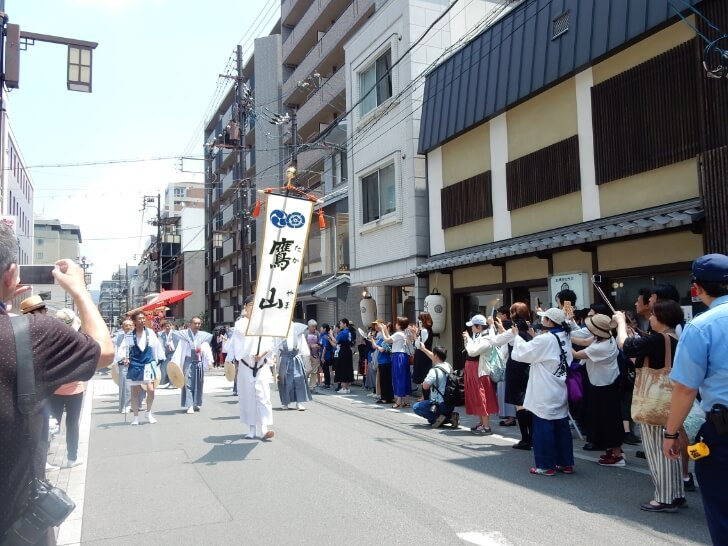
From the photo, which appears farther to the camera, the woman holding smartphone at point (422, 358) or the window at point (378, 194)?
the window at point (378, 194)

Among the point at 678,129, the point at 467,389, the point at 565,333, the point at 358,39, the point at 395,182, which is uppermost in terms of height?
the point at 358,39

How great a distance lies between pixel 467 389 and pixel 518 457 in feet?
6.77

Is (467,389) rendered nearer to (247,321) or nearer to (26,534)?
(247,321)

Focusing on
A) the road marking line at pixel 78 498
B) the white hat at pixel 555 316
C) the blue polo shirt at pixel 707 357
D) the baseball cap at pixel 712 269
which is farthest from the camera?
the white hat at pixel 555 316

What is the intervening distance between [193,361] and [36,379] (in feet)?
35.7

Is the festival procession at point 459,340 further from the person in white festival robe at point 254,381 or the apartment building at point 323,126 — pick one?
the apartment building at point 323,126

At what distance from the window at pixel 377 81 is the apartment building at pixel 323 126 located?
7.63 feet

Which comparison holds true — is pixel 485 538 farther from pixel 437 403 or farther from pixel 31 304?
pixel 437 403

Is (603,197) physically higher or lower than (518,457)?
higher

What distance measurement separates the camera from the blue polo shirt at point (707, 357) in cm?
→ 314

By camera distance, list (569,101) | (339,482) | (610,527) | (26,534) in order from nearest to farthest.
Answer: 1. (26,534)
2. (610,527)
3. (339,482)
4. (569,101)

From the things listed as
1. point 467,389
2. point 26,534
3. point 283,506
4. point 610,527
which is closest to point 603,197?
point 467,389

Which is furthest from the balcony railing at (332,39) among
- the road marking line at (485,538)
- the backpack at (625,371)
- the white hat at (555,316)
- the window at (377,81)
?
the road marking line at (485,538)

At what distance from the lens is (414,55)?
1723 cm
